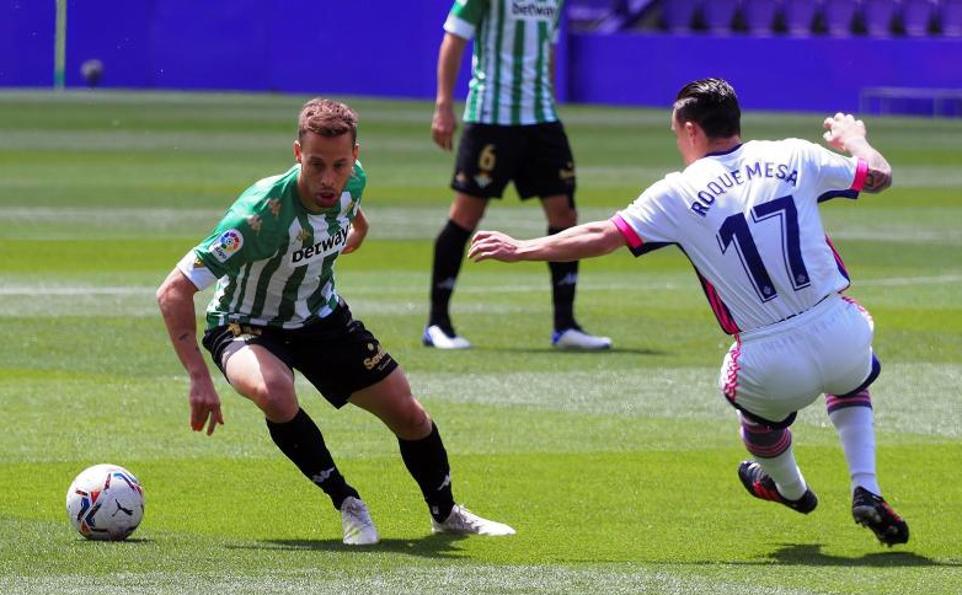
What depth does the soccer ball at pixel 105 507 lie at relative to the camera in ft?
21.8

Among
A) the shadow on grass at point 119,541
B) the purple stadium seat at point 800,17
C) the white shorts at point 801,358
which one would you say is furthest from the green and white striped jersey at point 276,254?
the purple stadium seat at point 800,17

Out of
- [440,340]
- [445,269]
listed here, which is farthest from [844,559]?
[445,269]

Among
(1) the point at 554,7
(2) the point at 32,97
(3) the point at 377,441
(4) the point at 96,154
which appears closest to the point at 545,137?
(1) the point at 554,7

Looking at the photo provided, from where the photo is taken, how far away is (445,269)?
12086 millimetres

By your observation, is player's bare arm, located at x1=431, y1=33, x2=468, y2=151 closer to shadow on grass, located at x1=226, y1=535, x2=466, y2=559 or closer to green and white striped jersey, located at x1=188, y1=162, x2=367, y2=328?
green and white striped jersey, located at x1=188, y1=162, x2=367, y2=328

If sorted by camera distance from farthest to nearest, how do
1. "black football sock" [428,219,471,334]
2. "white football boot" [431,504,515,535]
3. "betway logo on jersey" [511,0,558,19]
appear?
"betway logo on jersey" [511,0,558,19], "black football sock" [428,219,471,334], "white football boot" [431,504,515,535]

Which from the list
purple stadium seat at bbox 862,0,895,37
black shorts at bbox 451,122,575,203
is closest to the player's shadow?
black shorts at bbox 451,122,575,203

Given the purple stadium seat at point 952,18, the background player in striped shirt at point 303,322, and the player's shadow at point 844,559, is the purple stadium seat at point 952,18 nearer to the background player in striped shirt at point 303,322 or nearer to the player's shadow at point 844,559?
the background player in striped shirt at point 303,322

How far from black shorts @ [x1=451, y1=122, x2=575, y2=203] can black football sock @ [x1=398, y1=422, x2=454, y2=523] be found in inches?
199

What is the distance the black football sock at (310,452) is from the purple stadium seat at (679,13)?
43.1 metres

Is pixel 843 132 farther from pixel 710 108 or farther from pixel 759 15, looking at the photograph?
pixel 759 15

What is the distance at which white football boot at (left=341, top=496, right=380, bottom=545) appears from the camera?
6715 millimetres

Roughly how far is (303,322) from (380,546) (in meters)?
0.81

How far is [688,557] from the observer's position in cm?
650
